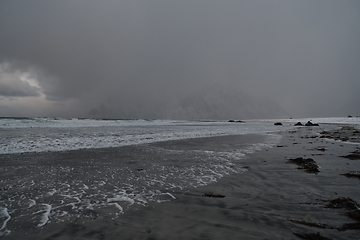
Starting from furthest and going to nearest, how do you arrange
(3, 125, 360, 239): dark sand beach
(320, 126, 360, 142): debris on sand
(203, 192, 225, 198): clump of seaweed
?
(320, 126, 360, 142): debris on sand, (203, 192, 225, 198): clump of seaweed, (3, 125, 360, 239): dark sand beach

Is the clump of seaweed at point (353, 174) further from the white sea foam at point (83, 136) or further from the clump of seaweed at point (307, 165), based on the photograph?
the white sea foam at point (83, 136)

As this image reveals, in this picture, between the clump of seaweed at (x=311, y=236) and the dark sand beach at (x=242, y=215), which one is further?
the dark sand beach at (x=242, y=215)

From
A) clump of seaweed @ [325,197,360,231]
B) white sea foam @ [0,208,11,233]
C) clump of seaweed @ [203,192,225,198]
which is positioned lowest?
white sea foam @ [0,208,11,233]

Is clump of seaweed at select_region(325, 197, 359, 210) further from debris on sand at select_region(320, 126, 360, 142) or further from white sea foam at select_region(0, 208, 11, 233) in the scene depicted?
debris on sand at select_region(320, 126, 360, 142)

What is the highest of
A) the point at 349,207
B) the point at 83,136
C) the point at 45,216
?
the point at 83,136

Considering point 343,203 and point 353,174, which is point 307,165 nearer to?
point 353,174

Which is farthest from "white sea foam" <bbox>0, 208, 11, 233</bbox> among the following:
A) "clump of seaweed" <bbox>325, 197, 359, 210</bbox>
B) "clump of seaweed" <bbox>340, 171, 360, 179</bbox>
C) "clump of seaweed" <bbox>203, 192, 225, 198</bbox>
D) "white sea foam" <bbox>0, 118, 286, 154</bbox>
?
"clump of seaweed" <bbox>340, 171, 360, 179</bbox>

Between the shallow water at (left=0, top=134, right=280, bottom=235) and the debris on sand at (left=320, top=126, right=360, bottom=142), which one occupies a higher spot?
the debris on sand at (left=320, top=126, right=360, bottom=142)

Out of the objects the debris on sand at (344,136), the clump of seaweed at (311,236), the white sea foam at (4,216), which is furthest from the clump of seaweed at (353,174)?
the debris on sand at (344,136)

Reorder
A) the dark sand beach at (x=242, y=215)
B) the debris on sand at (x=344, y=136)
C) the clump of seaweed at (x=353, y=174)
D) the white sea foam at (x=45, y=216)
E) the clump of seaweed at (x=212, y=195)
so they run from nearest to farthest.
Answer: the dark sand beach at (x=242, y=215)
the white sea foam at (x=45, y=216)
the clump of seaweed at (x=212, y=195)
the clump of seaweed at (x=353, y=174)
the debris on sand at (x=344, y=136)

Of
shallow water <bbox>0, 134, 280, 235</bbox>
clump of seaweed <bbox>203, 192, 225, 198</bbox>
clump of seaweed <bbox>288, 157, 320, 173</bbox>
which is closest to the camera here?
shallow water <bbox>0, 134, 280, 235</bbox>

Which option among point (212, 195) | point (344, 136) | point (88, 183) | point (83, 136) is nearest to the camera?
point (212, 195)

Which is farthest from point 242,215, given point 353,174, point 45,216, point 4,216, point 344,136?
point 344,136

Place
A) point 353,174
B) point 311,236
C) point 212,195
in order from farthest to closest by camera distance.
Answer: point 353,174 < point 212,195 < point 311,236
